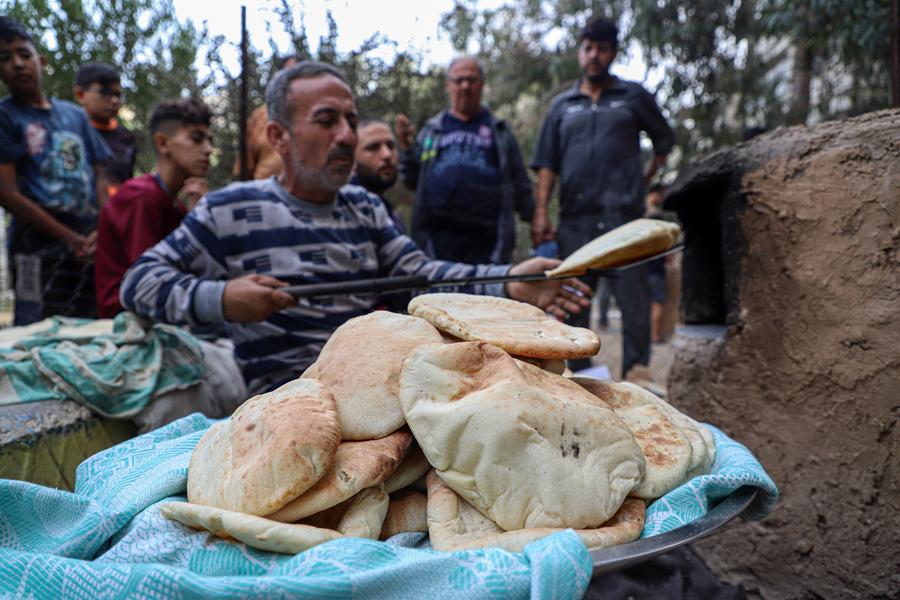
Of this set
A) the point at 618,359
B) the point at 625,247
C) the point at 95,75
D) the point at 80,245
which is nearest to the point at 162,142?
the point at 80,245

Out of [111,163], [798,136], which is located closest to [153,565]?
[798,136]

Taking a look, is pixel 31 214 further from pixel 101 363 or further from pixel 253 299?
pixel 253 299

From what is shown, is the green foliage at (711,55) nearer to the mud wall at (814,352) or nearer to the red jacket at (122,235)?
the mud wall at (814,352)

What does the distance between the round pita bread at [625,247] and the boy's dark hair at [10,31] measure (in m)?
3.20

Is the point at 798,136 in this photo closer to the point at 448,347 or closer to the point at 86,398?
the point at 448,347

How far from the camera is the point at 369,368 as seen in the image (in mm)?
1059

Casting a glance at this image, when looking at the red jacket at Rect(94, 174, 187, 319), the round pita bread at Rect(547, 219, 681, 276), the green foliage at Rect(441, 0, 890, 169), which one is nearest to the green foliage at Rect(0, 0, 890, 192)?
the green foliage at Rect(441, 0, 890, 169)

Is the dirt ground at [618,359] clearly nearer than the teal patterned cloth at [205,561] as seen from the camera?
No

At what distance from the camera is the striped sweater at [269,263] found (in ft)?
7.03

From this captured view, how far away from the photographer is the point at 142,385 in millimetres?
2115

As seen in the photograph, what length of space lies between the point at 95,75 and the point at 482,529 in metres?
4.38

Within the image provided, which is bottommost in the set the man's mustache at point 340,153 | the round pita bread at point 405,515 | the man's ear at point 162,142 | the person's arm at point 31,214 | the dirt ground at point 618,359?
the dirt ground at point 618,359

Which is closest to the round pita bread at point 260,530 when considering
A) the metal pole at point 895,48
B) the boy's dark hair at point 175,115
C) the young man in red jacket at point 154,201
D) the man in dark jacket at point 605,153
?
the young man in red jacket at point 154,201

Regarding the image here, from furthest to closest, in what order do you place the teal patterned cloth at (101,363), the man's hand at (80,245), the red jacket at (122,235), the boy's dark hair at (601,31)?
the boy's dark hair at (601,31), the man's hand at (80,245), the red jacket at (122,235), the teal patterned cloth at (101,363)
